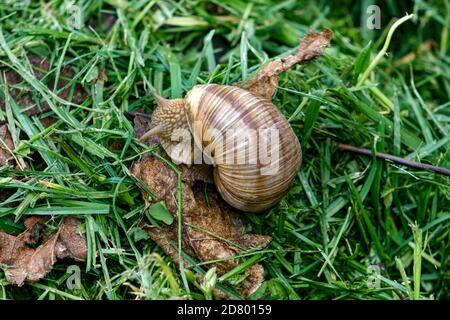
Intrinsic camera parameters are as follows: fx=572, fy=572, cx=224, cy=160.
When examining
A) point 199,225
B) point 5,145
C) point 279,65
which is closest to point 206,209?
point 199,225

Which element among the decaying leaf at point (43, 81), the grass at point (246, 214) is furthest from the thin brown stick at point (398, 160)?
the decaying leaf at point (43, 81)

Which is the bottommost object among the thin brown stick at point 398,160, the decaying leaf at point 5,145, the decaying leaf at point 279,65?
the thin brown stick at point 398,160

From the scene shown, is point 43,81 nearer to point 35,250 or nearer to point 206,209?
point 35,250

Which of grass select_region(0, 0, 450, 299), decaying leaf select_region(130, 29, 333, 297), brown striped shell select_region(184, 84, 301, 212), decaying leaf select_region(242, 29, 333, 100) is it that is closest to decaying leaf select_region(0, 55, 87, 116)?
grass select_region(0, 0, 450, 299)

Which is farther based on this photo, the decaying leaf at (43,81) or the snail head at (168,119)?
the decaying leaf at (43,81)

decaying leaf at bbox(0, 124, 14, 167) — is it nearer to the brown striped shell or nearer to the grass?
the grass

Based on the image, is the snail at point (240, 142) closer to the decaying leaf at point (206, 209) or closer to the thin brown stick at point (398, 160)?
the decaying leaf at point (206, 209)
